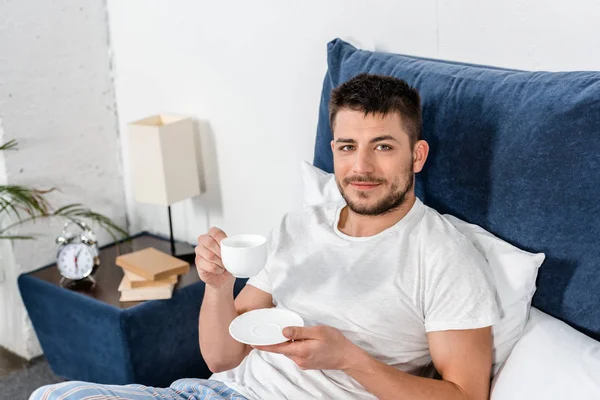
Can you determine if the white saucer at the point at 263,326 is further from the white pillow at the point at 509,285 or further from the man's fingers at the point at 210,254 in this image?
the white pillow at the point at 509,285

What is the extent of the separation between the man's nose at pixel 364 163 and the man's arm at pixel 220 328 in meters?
0.40

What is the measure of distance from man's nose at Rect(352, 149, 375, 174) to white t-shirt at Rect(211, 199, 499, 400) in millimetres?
135

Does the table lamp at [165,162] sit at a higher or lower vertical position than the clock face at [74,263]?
higher

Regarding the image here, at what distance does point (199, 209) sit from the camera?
281 cm

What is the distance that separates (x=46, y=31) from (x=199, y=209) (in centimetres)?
86

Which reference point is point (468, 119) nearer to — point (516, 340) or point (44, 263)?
point (516, 340)

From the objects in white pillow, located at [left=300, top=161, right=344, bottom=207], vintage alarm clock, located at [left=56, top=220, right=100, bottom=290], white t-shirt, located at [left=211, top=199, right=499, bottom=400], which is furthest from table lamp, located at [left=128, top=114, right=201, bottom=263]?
white t-shirt, located at [left=211, top=199, right=499, bottom=400]

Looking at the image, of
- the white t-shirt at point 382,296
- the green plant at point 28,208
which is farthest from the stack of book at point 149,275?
the white t-shirt at point 382,296

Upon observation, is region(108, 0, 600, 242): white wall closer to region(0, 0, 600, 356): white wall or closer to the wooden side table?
region(0, 0, 600, 356): white wall

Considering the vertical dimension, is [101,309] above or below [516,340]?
below

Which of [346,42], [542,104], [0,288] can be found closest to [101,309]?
[0,288]

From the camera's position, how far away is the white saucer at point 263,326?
1.38 m

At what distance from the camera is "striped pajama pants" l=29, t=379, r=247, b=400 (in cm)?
157

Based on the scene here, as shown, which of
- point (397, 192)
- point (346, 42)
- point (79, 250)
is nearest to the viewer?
point (397, 192)
